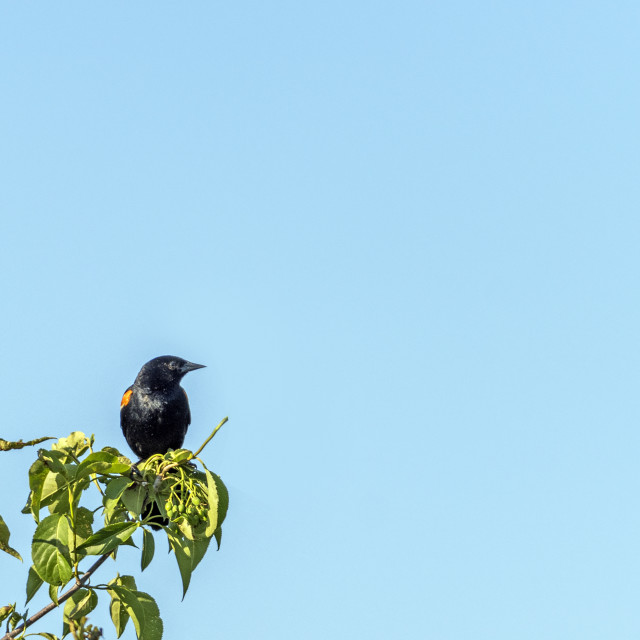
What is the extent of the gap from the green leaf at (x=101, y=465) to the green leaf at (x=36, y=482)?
0.44 ft

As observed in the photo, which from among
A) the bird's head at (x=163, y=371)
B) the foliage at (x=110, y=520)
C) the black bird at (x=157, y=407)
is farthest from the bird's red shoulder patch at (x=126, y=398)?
the foliage at (x=110, y=520)

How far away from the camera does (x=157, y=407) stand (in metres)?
6.65

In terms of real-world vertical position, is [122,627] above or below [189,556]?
below

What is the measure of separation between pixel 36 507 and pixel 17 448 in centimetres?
48

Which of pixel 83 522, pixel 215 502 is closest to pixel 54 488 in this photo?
pixel 83 522

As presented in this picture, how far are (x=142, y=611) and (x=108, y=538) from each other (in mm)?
576

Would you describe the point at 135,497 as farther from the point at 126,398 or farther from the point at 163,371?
the point at 126,398

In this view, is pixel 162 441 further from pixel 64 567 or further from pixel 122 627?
pixel 64 567

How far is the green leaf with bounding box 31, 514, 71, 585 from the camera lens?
3094mm

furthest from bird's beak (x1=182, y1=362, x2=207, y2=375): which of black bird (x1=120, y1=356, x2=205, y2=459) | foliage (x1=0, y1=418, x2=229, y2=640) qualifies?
foliage (x1=0, y1=418, x2=229, y2=640)

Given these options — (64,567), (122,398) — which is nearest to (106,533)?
(64,567)

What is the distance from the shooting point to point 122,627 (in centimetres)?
363

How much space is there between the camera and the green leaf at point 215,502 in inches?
136

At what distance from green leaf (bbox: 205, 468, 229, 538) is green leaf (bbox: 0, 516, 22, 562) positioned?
28.1 inches
